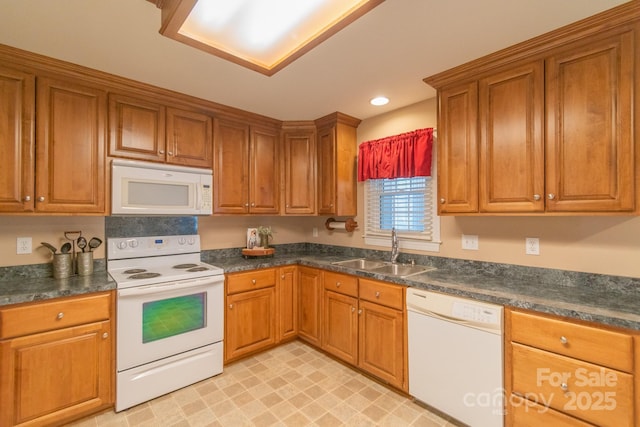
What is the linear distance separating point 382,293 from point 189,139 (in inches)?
83.3

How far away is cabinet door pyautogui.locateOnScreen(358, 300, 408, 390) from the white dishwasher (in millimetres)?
90

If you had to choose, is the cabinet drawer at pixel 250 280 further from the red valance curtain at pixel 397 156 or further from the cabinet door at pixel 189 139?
the red valance curtain at pixel 397 156

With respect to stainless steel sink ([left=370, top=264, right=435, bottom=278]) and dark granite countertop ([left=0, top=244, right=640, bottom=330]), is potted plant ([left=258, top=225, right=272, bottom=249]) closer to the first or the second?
dark granite countertop ([left=0, top=244, right=640, bottom=330])

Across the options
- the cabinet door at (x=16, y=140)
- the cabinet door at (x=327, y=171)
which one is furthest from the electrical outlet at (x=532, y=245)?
the cabinet door at (x=16, y=140)

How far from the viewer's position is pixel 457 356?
6.05 ft

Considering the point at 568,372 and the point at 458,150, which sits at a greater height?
the point at 458,150

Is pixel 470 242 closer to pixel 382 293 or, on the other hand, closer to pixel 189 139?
pixel 382 293

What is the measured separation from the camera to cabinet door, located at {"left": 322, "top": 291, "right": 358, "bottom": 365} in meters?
2.52

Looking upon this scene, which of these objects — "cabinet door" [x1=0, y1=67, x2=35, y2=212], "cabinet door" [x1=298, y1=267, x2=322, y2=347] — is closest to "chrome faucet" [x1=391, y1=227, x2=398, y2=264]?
"cabinet door" [x1=298, y1=267, x2=322, y2=347]

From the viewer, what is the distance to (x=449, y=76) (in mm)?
2127

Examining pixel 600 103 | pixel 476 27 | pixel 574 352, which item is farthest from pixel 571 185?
pixel 476 27

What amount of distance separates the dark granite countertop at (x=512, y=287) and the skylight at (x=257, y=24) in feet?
5.44

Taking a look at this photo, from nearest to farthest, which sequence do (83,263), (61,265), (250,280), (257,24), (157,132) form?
(257,24) < (61,265) < (83,263) < (157,132) < (250,280)

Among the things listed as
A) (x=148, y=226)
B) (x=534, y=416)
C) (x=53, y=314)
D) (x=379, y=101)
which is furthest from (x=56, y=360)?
(x=379, y=101)
